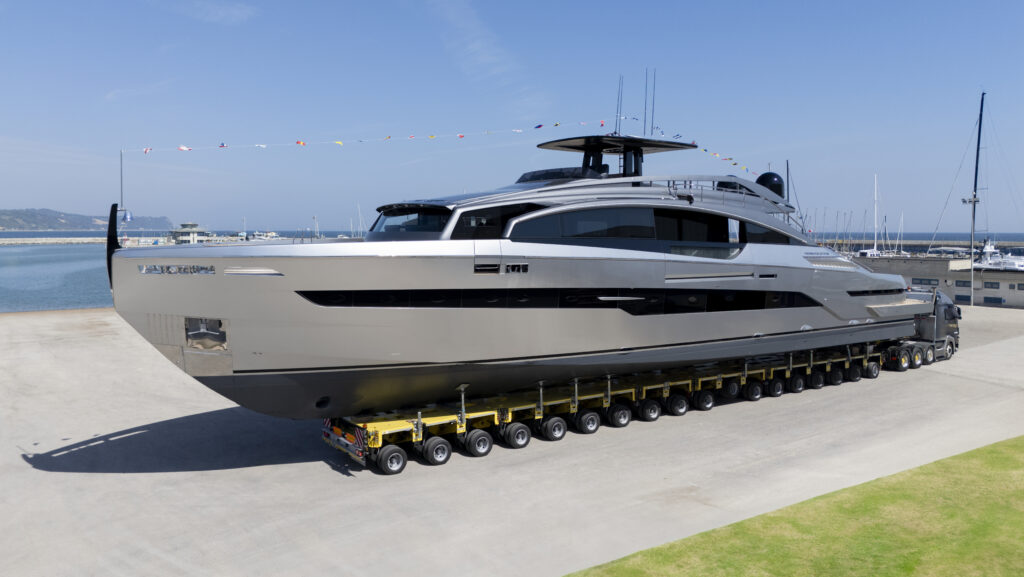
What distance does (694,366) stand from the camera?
13.9 meters

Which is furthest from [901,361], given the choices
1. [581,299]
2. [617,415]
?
[581,299]

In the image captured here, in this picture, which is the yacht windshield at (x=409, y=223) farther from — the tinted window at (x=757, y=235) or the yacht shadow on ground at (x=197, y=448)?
the tinted window at (x=757, y=235)

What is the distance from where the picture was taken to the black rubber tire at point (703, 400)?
44.4ft

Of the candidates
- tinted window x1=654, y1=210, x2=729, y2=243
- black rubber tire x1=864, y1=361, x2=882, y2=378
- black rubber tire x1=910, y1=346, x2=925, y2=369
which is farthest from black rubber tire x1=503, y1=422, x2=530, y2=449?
black rubber tire x1=910, y1=346, x2=925, y2=369

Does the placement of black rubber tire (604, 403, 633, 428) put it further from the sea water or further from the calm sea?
the calm sea

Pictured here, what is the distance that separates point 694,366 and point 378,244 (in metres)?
7.61

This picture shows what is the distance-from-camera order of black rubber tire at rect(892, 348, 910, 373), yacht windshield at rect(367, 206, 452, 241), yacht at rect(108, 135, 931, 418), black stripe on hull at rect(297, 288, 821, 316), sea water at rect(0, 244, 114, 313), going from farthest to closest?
1. sea water at rect(0, 244, 114, 313)
2. black rubber tire at rect(892, 348, 910, 373)
3. yacht windshield at rect(367, 206, 452, 241)
4. black stripe on hull at rect(297, 288, 821, 316)
5. yacht at rect(108, 135, 931, 418)

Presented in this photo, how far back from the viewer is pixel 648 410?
12.7 meters

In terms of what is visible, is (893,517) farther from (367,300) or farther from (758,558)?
(367,300)

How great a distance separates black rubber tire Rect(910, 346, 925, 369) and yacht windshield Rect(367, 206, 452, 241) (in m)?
14.4

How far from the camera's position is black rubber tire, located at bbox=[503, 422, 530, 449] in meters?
11.0

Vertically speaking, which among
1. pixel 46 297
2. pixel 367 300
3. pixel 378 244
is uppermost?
pixel 378 244

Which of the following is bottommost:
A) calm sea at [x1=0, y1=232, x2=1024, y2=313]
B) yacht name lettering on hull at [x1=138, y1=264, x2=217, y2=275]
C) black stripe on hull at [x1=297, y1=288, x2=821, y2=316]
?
calm sea at [x1=0, y1=232, x2=1024, y2=313]

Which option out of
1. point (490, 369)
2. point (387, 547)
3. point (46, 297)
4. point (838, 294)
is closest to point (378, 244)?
point (490, 369)
